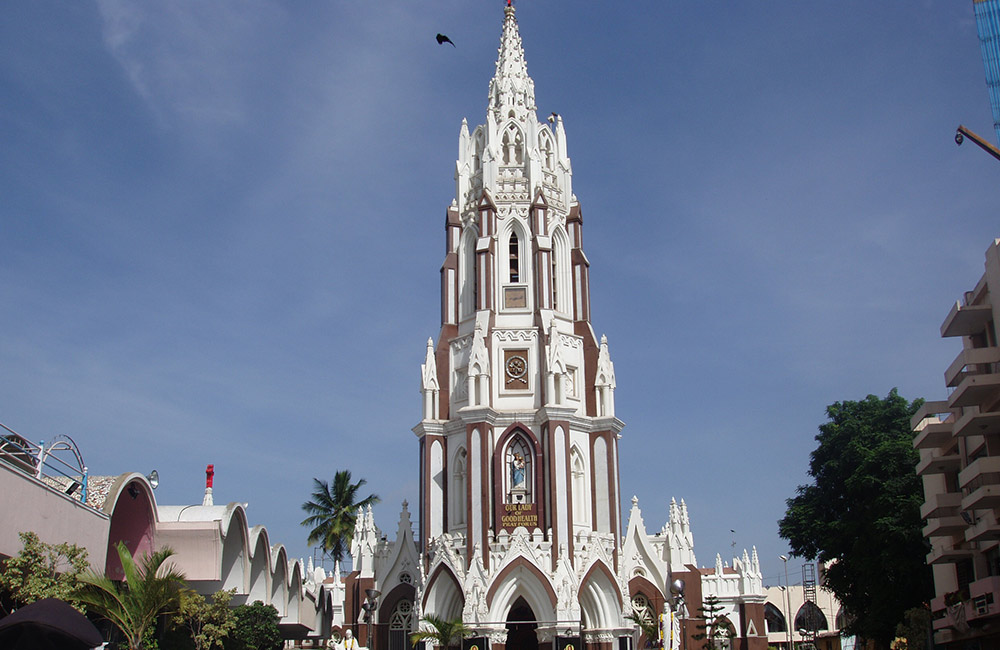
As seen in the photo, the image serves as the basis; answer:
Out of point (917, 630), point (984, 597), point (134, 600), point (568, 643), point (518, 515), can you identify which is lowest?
point (568, 643)

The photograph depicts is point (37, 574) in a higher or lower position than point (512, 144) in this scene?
lower

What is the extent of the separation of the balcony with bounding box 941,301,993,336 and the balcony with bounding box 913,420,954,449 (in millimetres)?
3411

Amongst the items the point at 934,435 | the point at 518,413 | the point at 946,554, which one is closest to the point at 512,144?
the point at 518,413

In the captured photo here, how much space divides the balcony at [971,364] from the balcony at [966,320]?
129cm

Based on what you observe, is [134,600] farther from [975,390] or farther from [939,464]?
[939,464]

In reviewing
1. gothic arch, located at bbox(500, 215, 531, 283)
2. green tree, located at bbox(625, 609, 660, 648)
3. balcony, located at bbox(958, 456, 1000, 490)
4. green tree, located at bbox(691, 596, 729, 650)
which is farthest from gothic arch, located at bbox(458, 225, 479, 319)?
balcony, located at bbox(958, 456, 1000, 490)

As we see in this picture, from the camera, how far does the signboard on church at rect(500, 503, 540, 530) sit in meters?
47.6

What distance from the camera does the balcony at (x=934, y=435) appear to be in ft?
123

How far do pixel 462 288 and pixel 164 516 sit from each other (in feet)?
70.6

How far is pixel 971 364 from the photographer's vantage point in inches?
1374

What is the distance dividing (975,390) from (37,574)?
29.0 metres

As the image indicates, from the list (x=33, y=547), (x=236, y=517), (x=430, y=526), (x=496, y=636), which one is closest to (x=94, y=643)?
(x=33, y=547)

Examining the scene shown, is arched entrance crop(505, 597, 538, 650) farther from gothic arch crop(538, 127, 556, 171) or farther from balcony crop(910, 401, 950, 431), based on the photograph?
gothic arch crop(538, 127, 556, 171)

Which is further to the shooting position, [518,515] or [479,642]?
[518,515]
